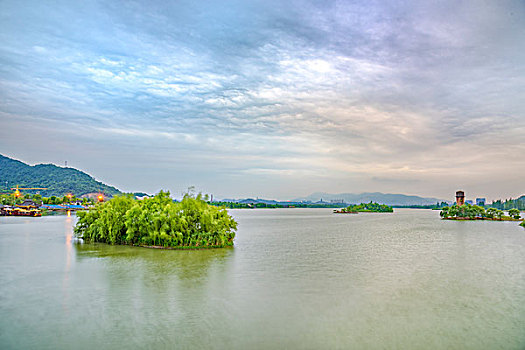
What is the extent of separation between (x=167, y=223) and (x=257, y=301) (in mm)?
12481

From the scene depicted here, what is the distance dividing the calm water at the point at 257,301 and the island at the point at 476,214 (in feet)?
169

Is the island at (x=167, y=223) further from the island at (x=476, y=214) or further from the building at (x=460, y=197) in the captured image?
the building at (x=460, y=197)

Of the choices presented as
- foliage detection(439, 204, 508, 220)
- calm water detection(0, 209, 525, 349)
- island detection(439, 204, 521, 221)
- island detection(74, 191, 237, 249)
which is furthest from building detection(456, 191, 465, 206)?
island detection(74, 191, 237, 249)

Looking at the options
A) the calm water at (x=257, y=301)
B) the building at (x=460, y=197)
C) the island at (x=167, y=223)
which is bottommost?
the calm water at (x=257, y=301)

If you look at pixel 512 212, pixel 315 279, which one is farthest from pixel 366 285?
pixel 512 212

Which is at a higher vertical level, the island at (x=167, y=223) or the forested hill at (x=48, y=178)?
the forested hill at (x=48, y=178)

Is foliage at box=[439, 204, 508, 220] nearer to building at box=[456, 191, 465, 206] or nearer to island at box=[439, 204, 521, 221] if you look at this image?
island at box=[439, 204, 521, 221]

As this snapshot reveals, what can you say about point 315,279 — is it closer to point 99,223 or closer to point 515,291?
point 515,291

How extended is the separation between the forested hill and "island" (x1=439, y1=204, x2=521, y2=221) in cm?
13671

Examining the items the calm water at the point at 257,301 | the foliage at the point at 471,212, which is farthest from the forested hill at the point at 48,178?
the calm water at the point at 257,301

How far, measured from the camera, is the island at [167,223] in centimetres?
2202

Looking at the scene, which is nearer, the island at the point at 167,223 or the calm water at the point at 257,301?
the calm water at the point at 257,301

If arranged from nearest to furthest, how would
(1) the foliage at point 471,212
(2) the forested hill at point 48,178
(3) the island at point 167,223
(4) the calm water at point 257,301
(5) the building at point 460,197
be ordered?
(4) the calm water at point 257,301
(3) the island at point 167,223
(1) the foliage at point 471,212
(5) the building at point 460,197
(2) the forested hill at point 48,178

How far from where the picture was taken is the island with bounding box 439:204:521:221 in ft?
206
